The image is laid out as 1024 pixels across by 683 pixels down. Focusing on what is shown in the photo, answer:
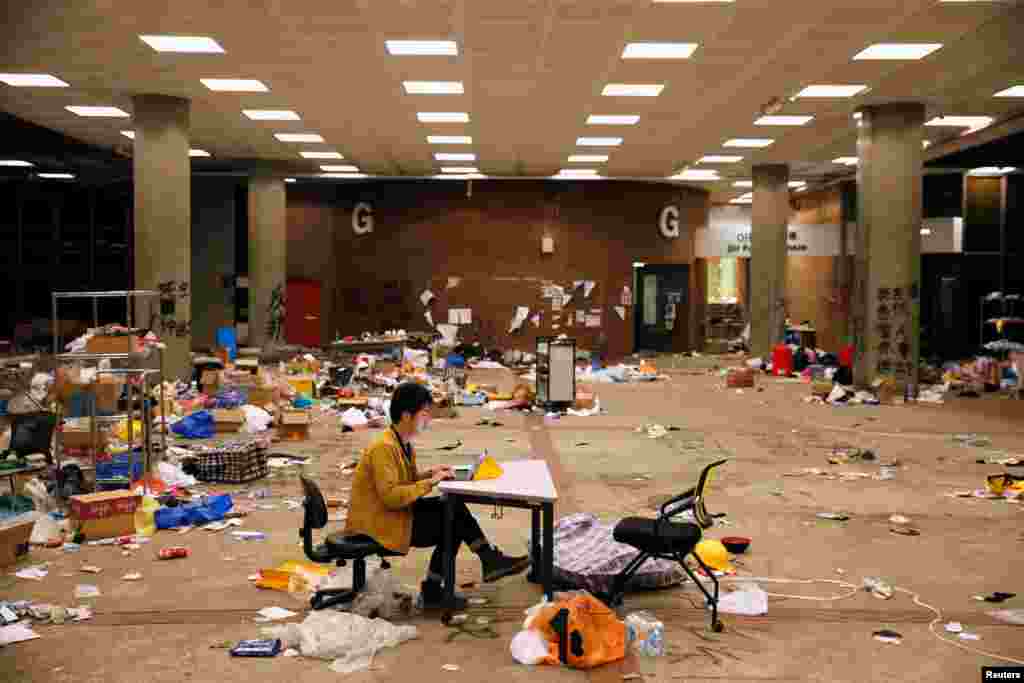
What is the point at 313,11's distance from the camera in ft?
39.5

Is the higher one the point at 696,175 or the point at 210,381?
the point at 696,175

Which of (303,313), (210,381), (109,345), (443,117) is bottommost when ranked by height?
(210,381)

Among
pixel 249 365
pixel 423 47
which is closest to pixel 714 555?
pixel 423 47

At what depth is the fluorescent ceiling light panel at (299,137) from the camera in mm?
21734

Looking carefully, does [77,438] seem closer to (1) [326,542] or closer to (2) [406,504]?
(1) [326,542]

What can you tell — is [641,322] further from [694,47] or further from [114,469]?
[114,469]

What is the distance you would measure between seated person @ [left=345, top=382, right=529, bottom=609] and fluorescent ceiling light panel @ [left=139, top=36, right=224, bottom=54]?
30.9 ft

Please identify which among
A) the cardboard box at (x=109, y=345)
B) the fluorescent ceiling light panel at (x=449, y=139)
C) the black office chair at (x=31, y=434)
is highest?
the fluorescent ceiling light panel at (x=449, y=139)

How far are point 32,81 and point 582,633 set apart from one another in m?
15.2

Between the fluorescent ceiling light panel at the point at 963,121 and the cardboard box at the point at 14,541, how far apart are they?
17.6m

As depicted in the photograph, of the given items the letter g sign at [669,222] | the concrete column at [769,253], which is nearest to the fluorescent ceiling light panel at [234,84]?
the concrete column at [769,253]

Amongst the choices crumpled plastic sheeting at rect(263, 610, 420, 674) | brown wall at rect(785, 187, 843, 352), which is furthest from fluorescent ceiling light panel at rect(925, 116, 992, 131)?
crumpled plastic sheeting at rect(263, 610, 420, 674)

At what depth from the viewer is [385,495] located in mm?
5781

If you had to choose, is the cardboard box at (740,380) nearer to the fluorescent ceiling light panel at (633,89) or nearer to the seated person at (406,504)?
the fluorescent ceiling light panel at (633,89)
